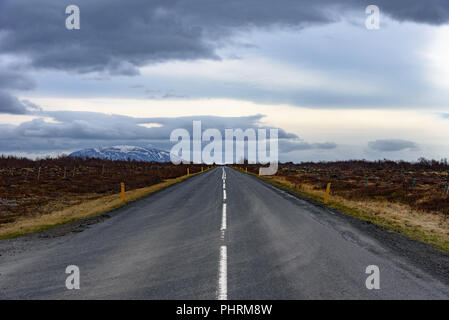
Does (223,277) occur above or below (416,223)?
above

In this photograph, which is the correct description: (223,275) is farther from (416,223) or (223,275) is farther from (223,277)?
(416,223)

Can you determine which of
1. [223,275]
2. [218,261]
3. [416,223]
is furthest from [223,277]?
[416,223]

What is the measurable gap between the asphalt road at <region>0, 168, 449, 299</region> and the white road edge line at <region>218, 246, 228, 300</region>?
0.02 meters

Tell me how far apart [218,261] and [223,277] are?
1.10m

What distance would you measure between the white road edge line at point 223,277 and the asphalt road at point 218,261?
0.05 feet

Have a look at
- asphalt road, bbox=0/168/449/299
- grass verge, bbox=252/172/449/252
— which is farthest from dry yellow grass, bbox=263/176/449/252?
asphalt road, bbox=0/168/449/299

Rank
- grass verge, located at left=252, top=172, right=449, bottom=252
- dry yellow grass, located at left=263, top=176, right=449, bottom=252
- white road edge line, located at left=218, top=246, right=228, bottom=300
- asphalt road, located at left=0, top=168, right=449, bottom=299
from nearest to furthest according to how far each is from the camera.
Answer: white road edge line, located at left=218, top=246, right=228, bottom=300 < asphalt road, located at left=0, top=168, right=449, bottom=299 < grass verge, located at left=252, top=172, right=449, bottom=252 < dry yellow grass, located at left=263, top=176, right=449, bottom=252

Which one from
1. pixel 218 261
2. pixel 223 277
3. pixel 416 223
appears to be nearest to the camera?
pixel 223 277

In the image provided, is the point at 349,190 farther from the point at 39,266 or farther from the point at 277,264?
the point at 39,266

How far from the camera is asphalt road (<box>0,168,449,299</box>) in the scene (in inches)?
229

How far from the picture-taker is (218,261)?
7.48 meters

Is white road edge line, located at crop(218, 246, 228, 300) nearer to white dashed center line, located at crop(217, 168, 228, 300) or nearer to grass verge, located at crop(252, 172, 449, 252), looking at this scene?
white dashed center line, located at crop(217, 168, 228, 300)

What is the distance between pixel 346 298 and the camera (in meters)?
5.52
